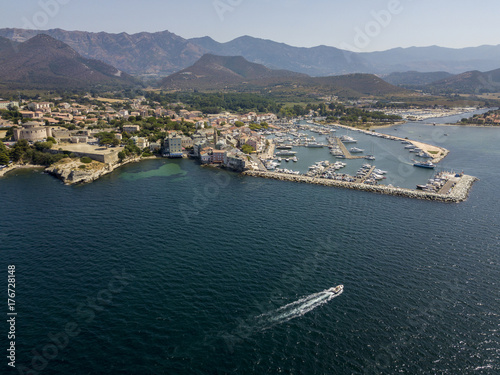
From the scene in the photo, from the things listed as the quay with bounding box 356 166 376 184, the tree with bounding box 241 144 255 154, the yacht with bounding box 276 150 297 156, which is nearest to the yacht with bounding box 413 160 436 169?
the quay with bounding box 356 166 376 184

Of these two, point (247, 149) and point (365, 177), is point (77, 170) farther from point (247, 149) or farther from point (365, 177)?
point (365, 177)

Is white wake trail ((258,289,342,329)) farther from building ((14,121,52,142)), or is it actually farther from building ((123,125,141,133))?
building ((123,125,141,133))

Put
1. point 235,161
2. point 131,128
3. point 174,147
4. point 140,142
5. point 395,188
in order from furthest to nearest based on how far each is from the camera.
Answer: point 131,128 → point 140,142 → point 174,147 → point 235,161 → point 395,188

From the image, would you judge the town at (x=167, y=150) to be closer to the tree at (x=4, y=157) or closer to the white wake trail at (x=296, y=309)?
the tree at (x=4, y=157)

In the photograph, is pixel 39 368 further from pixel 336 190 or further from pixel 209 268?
pixel 336 190

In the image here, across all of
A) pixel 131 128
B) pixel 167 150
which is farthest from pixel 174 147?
pixel 131 128

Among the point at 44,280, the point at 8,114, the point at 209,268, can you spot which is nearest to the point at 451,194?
the point at 209,268
